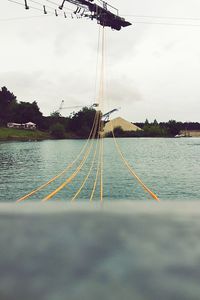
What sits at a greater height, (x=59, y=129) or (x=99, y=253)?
(x=59, y=129)

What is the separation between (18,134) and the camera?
281 feet

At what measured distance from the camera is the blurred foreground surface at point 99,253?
76 centimetres

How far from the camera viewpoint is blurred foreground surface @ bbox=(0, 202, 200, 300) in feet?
2.50

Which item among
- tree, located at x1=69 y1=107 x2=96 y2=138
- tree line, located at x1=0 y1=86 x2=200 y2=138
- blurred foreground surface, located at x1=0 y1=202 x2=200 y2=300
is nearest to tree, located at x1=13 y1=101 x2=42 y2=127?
tree line, located at x1=0 y1=86 x2=200 y2=138

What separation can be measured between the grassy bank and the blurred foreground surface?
8621cm

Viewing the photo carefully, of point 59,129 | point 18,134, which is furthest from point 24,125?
point 59,129

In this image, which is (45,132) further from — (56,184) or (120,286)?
(120,286)

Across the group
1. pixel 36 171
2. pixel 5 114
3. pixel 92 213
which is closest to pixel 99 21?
pixel 36 171

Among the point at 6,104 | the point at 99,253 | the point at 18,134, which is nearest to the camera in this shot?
the point at 99,253

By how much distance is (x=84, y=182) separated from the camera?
2383 cm

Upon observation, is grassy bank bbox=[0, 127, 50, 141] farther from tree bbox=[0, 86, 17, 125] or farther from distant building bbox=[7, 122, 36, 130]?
tree bbox=[0, 86, 17, 125]

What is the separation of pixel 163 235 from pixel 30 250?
43 cm

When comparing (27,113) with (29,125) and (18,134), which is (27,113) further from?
(18,134)

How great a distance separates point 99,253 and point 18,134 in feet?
288
